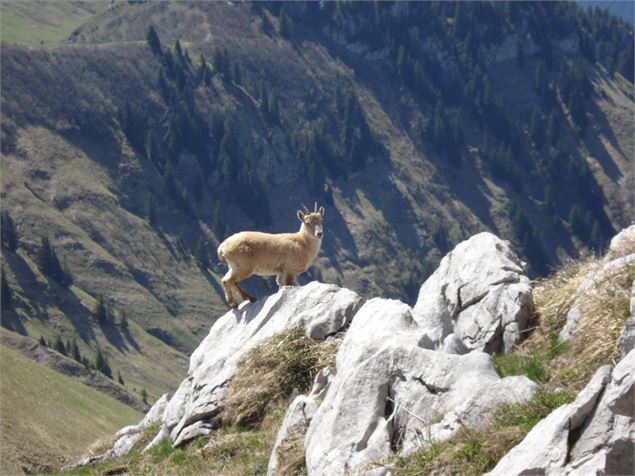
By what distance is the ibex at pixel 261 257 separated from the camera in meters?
29.2

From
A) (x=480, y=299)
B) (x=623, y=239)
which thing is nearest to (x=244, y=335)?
(x=480, y=299)

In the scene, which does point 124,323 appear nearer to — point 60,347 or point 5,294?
point 5,294

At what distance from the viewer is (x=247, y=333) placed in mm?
27172

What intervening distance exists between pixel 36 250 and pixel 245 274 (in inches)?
6818

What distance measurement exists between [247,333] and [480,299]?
6.70 m

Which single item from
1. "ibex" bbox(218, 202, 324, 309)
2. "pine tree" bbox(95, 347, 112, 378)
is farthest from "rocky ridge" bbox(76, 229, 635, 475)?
"pine tree" bbox(95, 347, 112, 378)

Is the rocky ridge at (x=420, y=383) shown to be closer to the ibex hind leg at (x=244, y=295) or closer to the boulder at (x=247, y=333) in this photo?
the boulder at (x=247, y=333)

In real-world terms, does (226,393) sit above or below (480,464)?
below

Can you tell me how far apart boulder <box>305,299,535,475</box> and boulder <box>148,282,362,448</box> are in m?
5.20

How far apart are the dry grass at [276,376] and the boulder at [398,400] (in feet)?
13.6

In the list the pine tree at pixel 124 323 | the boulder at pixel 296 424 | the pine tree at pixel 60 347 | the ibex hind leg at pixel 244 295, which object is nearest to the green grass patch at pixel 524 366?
the boulder at pixel 296 424

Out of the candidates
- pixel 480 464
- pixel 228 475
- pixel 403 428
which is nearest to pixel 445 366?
pixel 403 428

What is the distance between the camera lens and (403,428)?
58.3 feet

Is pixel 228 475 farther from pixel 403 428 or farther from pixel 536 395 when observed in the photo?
pixel 536 395
